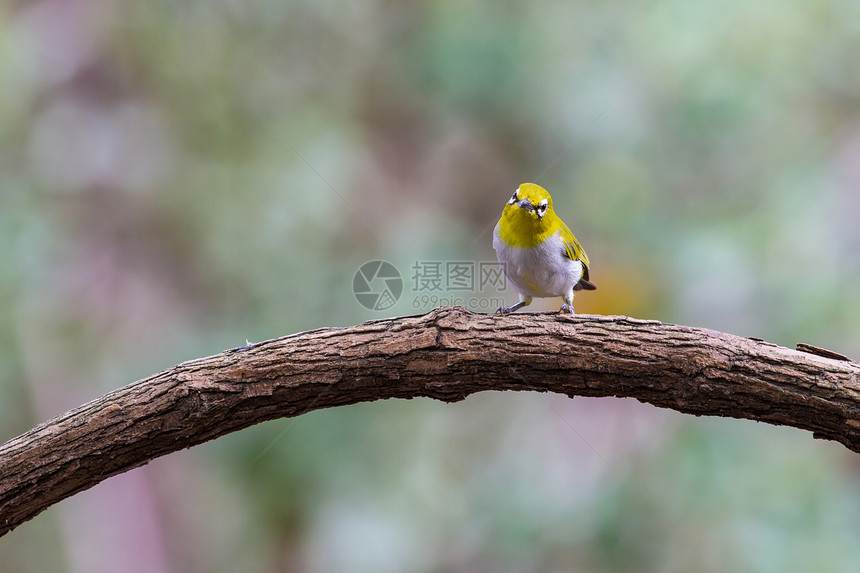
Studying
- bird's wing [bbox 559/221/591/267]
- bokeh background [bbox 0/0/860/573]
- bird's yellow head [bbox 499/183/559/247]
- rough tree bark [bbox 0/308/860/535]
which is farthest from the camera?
bokeh background [bbox 0/0/860/573]

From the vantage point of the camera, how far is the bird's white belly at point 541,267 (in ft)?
13.8

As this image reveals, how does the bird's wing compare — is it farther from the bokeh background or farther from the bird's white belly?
the bokeh background

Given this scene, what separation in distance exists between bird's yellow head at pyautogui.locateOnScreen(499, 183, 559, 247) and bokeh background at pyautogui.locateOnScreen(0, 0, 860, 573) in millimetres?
2072

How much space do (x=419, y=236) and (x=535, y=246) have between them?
10.1 feet

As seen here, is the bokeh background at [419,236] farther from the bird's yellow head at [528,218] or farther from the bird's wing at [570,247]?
the bird's yellow head at [528,218]

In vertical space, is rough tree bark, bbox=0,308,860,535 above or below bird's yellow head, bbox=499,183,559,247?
below

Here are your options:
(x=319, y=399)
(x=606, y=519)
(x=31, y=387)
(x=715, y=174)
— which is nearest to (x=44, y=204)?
(x=31, y=387)

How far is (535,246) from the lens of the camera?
13.7 ft

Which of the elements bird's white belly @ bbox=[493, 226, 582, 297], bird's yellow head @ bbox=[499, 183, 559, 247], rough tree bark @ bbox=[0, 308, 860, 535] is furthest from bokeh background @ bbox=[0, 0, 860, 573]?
rough tree bark @ bbox=[0, 308, 860, 535]

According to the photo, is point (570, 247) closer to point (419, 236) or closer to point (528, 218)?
point (528, 218)

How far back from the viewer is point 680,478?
6.49m

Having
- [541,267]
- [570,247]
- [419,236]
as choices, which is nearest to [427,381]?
[541,267]

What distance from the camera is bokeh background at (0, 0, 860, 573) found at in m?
6.66

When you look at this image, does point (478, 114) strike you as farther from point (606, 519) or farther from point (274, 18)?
point (606, 519)
